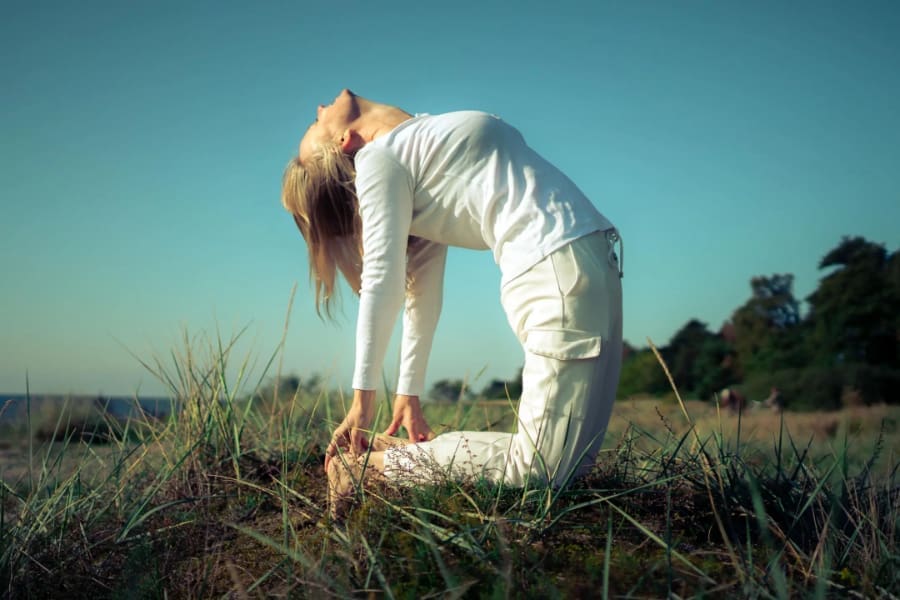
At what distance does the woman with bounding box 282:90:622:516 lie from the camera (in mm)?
1888

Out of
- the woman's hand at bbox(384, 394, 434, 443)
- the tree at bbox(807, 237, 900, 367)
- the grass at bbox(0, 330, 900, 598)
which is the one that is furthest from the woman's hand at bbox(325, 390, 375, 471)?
the tree at bbox(807, 237, 900, 367)

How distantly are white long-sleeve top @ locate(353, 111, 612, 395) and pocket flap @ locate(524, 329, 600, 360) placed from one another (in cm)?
22

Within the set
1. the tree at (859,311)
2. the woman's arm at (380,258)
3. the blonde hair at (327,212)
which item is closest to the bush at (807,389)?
the tree at (859,311)

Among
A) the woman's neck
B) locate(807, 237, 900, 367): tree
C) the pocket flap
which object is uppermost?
locate(807, 237, 900, 367): tree

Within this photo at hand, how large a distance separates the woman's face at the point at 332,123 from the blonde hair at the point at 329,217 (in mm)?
50

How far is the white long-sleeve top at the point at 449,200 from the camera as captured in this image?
1.99 metres

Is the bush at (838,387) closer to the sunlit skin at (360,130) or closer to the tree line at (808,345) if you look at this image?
the tree line at (808,345)

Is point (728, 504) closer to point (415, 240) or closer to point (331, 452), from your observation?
point (331, 452)

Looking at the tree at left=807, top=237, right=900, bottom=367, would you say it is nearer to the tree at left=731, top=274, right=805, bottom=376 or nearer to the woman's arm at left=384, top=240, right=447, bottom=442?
the tree at left=731, top=274, right=805, bottom=376

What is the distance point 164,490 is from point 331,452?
3.45 feet

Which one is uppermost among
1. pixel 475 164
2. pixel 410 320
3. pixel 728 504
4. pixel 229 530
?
pixel 475 164

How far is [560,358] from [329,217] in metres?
1.20

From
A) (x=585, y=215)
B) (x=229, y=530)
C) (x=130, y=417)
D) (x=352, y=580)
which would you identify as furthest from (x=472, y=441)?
(x=130, y=417)

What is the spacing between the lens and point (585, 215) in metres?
1.98
